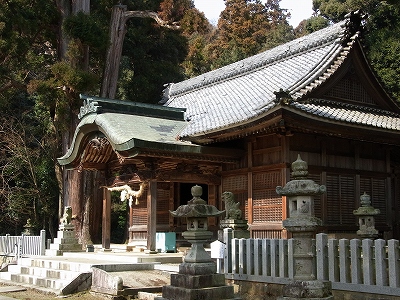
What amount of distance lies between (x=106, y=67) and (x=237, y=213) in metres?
15.1

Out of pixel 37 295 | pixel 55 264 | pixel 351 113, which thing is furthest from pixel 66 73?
pixel 351 113

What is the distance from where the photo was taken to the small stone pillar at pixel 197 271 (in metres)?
8.83

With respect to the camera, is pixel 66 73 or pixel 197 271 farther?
pixel 66 73

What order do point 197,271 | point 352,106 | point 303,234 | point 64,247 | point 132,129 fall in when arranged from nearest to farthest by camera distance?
point 303,234 → point 197,271 → point 132,129 → point 352,106 → point 64,247

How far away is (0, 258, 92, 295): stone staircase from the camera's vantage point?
11883mm

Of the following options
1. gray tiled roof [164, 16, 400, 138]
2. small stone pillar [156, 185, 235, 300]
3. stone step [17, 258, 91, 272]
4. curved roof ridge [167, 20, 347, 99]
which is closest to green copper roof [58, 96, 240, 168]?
gray tiled roof [164, 16, 400, 138]

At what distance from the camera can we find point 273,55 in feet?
66.4

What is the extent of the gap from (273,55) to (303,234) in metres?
13.4

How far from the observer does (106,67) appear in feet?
81.1

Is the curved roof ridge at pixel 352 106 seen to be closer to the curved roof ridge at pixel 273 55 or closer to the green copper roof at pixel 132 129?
the curved roof ridge at pixel 273 55

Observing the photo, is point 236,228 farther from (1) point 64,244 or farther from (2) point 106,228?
(1) point 64,244

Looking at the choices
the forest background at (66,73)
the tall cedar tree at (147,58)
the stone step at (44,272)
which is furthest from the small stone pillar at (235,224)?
the tall cedar tree at (147,58)

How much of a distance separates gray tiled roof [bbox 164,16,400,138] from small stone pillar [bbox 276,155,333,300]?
4792 mm

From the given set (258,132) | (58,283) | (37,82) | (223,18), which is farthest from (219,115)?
(223,18)
